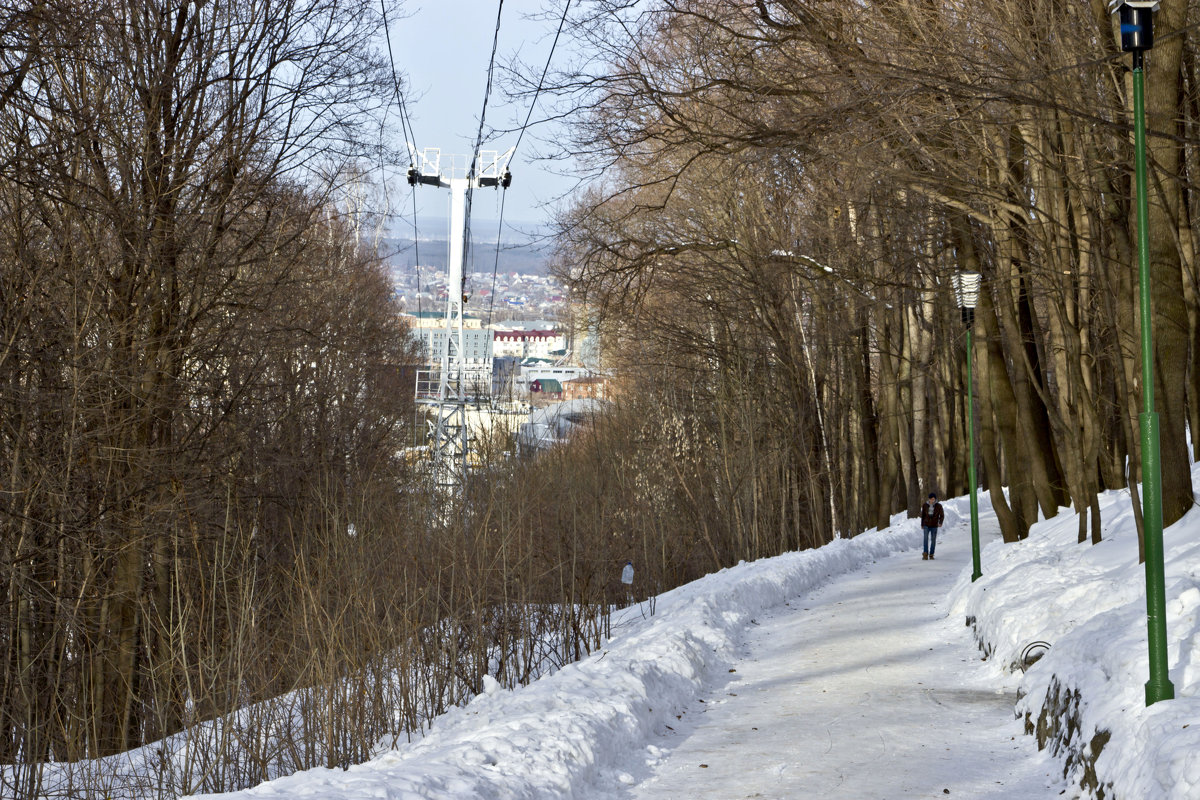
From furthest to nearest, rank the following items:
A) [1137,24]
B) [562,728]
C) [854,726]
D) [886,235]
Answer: [886,235] < [854,726] < [562,728] < [1137,24]

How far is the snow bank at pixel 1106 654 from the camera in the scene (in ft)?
21.7

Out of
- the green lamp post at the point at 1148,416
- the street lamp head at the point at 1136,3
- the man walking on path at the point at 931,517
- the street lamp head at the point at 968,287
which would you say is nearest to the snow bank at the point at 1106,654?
the green lamp post at the point at 1148,416

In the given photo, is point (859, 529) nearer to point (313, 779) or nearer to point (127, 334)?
point (127, 334)

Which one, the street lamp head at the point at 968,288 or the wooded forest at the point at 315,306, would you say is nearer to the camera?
the wooded forest at the point at 315,306

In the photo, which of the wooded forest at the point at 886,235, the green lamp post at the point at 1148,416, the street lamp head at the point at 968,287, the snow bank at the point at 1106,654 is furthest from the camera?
the street lamp head at the point at 968,287

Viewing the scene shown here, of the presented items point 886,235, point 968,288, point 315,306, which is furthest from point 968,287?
point 315,306

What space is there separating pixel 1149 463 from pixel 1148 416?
320 millimetres

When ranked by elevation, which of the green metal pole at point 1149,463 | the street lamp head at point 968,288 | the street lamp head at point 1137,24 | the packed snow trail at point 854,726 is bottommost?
the packed snow trail at point 854,726

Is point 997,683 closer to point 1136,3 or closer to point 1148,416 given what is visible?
point 1148,416

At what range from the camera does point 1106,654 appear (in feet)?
27.6

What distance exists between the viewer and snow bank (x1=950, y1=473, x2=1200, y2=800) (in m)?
6.62

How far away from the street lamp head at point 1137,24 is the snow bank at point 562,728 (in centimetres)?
619

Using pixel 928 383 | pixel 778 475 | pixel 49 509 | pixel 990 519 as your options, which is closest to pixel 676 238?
pixel 778 475

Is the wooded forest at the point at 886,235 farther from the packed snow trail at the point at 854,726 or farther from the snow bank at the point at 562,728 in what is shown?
the snow bank at the point at 562,728
